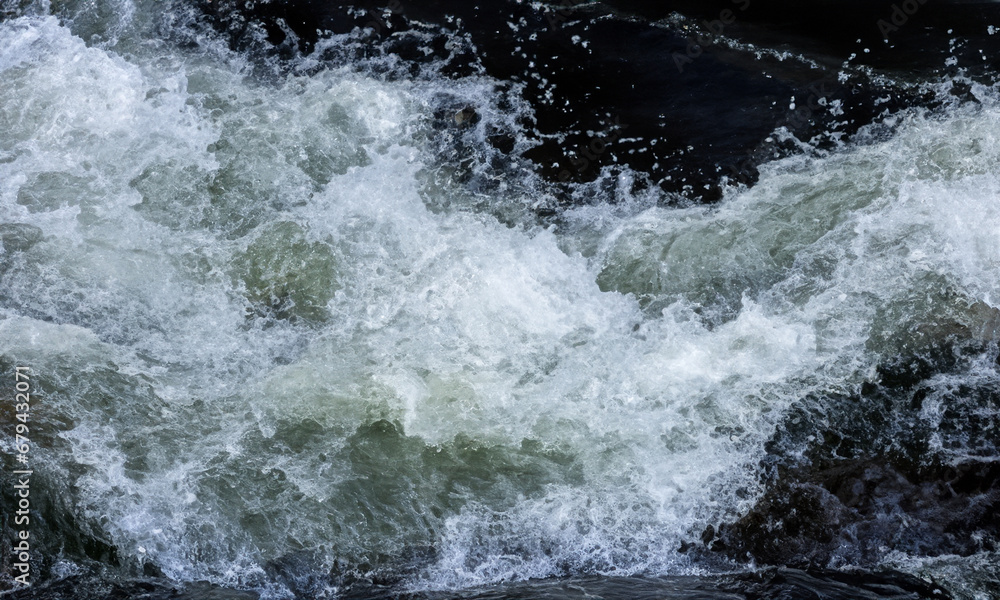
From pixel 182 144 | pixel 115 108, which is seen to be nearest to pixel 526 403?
pixel 182 144

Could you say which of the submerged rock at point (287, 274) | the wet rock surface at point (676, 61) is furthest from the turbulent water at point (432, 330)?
the wet rock surface at point (676, 61)

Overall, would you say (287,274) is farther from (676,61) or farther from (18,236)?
(676,61)

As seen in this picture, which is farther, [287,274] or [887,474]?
[287,274]

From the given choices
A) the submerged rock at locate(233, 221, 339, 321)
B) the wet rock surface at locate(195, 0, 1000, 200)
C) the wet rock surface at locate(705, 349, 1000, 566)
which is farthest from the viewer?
the wet rock surface at locate(195, 0, 1000, 200)

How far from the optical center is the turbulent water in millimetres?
6012

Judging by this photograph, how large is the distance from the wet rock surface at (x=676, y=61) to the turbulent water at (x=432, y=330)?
328 mm

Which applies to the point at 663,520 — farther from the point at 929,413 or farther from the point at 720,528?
the point at 929,413

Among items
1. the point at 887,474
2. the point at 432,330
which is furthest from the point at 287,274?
the point at 887,474

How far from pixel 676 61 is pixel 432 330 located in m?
4.00

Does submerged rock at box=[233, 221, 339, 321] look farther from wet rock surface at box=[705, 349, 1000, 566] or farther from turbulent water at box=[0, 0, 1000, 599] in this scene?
wet rock surface at box=[705, 349, 1000, 566]

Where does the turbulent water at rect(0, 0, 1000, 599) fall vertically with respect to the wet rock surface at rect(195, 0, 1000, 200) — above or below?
below

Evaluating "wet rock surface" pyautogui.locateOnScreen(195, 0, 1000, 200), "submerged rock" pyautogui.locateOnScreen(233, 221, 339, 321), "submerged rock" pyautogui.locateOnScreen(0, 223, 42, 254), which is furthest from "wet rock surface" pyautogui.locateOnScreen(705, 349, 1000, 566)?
"submerged rock" pyautogui.locateOnScreen(0, 223, 42, 254)

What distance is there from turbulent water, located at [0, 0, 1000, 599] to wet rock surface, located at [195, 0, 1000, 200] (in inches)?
12.9

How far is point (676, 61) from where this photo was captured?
879 centimetres
